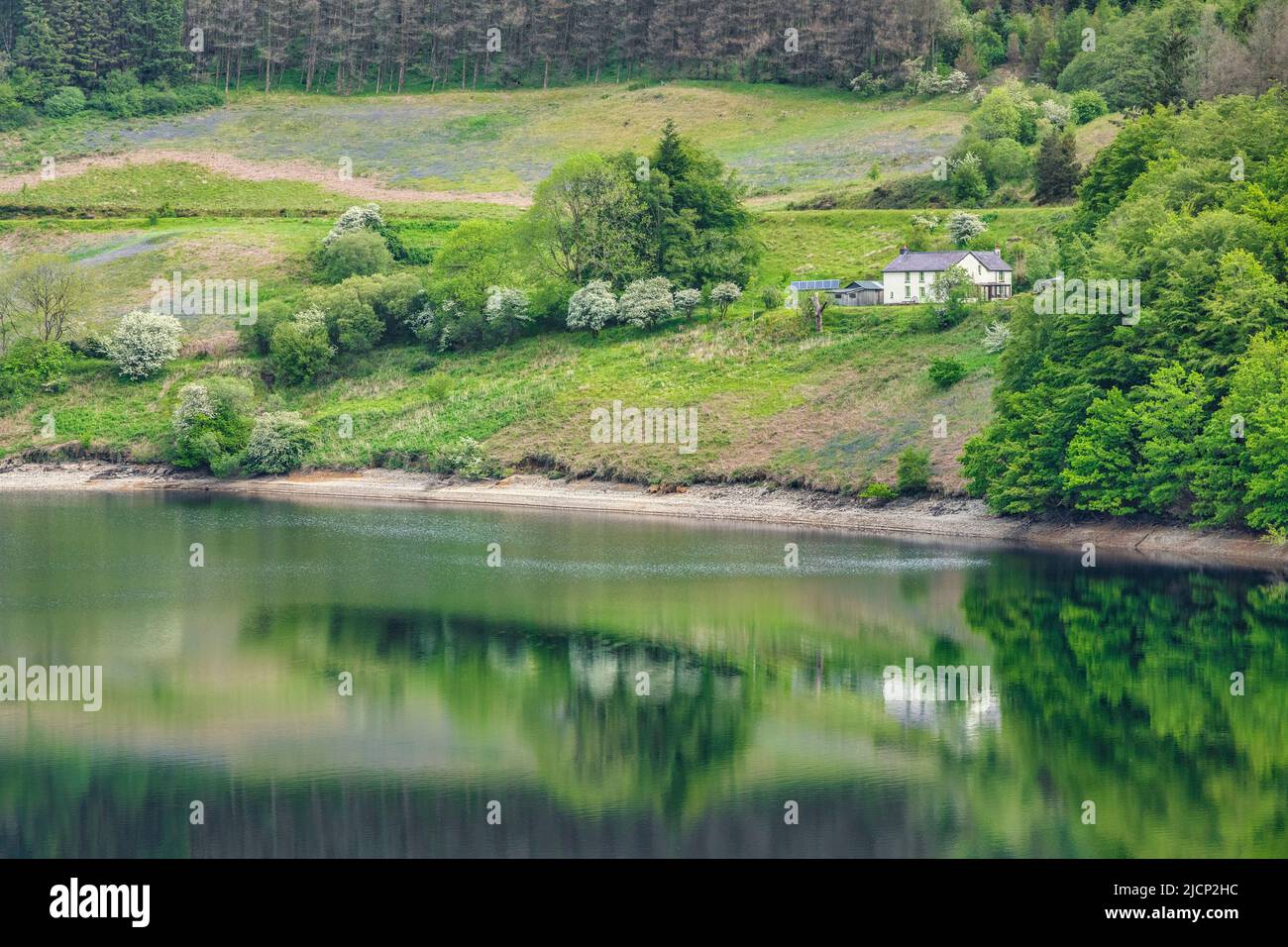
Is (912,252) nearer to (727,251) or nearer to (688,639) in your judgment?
(727,251)

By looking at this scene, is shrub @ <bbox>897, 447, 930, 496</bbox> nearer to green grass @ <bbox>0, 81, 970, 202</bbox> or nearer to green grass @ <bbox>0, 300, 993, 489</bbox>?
green grass @ <bbox>0, 300, 993, 489</bbox>

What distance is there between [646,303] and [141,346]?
34903 millimetres

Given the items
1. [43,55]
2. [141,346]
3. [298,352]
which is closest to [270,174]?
[43,55]

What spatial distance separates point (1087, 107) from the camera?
129000 mm

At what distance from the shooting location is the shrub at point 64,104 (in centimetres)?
15600

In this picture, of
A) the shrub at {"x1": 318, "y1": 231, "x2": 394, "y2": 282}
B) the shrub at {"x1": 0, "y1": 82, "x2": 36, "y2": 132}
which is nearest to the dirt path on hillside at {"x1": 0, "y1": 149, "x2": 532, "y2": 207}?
the shrub at {"x1": 0, "y1": 82, "x2": 36, "y2": 132}

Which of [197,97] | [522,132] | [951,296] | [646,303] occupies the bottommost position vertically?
[646,303]

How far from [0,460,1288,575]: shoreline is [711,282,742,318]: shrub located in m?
21.0

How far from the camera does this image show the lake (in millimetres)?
31281

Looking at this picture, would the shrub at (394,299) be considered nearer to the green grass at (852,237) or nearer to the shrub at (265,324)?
the shrub at (265,324)

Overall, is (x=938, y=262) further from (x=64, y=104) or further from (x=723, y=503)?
(x=64, y=104)

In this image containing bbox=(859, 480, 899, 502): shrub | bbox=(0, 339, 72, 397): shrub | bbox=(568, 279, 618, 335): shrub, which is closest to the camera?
bbox=(859, 480, 899, 502): shrub

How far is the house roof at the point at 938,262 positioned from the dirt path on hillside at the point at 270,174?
43466mm
